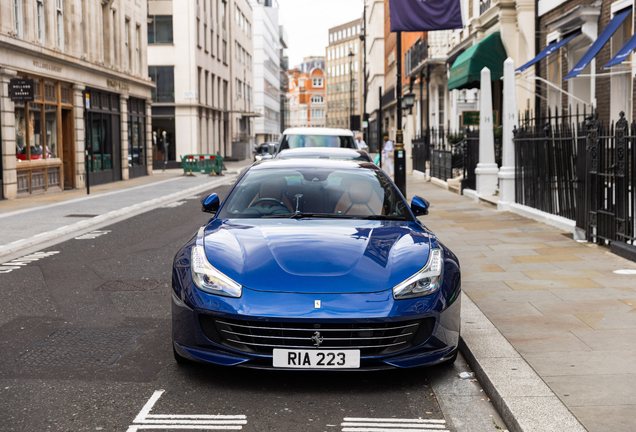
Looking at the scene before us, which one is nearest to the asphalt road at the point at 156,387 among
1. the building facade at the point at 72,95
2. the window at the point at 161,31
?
the building facade at the point at 72,95

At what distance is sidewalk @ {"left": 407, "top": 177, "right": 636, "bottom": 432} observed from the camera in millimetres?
4156

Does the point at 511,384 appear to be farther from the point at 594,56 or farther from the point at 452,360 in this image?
the point at 594,56

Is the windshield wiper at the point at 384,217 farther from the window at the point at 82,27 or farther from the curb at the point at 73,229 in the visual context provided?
the window at the point at 82,27

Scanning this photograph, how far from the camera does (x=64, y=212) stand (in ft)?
54.6

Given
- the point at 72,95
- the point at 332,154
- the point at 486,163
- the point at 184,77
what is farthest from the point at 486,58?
the point at 184,77

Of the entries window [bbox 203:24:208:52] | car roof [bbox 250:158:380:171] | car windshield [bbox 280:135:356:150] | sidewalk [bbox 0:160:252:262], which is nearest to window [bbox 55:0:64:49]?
sidewalk [bbox 0:160:252:262]

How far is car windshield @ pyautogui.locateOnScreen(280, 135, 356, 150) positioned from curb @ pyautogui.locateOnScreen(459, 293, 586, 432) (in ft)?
33.2

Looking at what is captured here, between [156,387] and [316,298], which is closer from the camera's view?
[316,298]

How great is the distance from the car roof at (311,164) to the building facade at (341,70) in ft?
462

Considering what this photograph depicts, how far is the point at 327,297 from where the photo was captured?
4.39m

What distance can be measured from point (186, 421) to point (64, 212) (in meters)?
13.6

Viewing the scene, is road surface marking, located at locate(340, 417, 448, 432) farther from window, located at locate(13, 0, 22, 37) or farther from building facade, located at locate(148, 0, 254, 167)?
building facade, located at locate(148, 0, 254, 167)

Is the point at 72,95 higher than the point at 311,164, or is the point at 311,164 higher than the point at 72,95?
the point at 72,95

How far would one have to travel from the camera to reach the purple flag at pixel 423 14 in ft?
57.5
